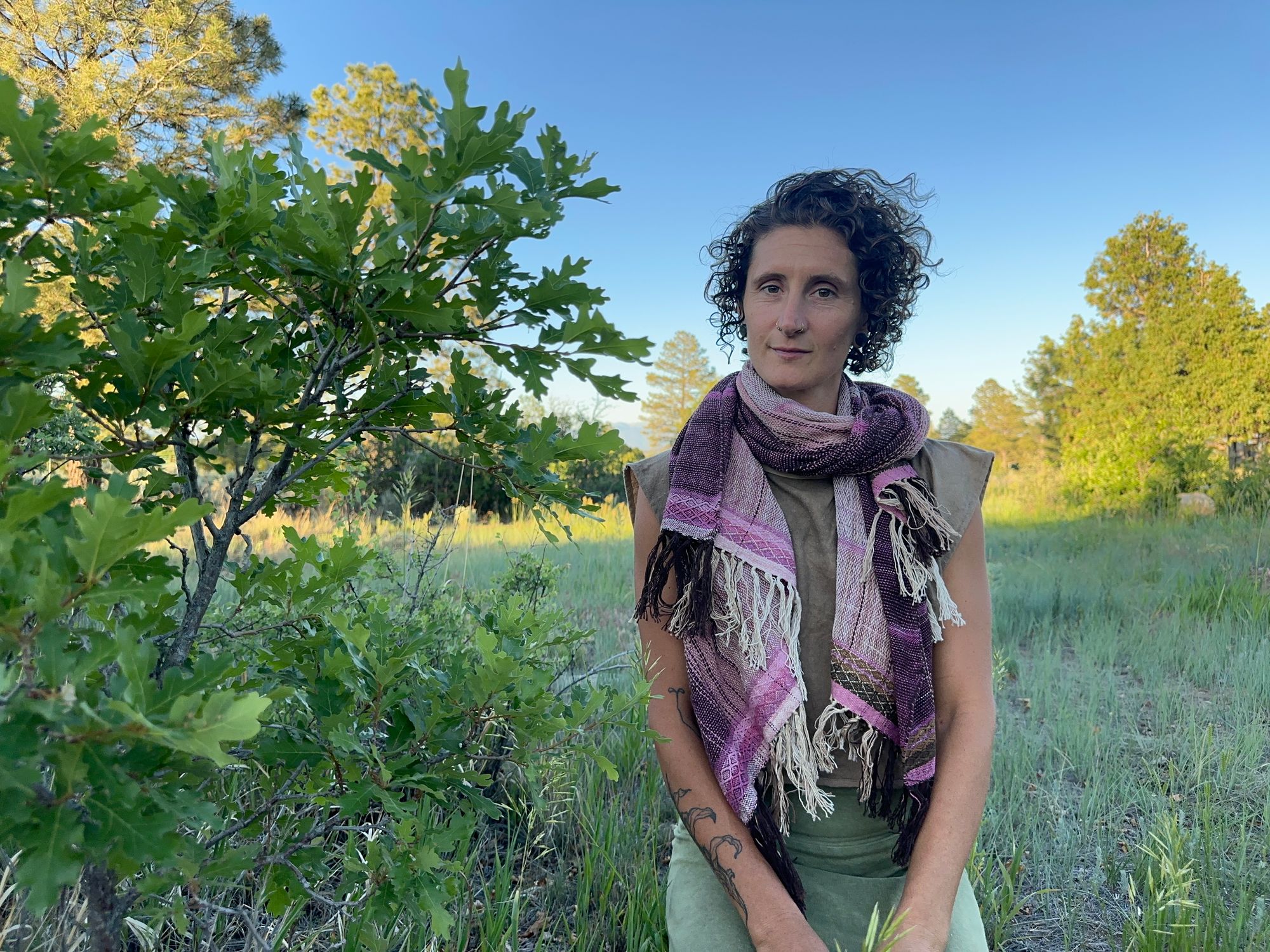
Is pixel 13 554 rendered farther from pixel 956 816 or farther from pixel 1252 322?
pixel 1252 322

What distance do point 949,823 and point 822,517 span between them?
0.72m

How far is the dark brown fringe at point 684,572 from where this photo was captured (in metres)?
1.66

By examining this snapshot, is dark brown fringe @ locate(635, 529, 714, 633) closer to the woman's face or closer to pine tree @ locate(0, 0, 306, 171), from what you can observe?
the woman's face

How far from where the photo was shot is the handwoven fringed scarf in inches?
63.1

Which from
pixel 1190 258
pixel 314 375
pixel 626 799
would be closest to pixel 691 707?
pixel 626 799

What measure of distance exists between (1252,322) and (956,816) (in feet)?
68.3

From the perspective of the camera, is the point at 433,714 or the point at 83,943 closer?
the point at 433,714

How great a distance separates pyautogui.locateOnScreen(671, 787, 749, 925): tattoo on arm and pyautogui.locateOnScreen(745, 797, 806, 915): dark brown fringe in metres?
0.07

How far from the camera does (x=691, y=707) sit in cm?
176

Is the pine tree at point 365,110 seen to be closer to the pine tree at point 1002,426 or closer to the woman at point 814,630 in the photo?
the woman at point 814,630

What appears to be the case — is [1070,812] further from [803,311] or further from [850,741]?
[803,311]

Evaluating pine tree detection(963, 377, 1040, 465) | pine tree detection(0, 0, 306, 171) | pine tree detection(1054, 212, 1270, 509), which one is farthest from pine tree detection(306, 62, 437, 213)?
pine tree detection(963, 377, 1040, 465)

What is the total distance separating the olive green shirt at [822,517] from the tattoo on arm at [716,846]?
30cm

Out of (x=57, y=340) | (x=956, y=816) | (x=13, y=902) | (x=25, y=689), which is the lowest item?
(x=13, y=902)
